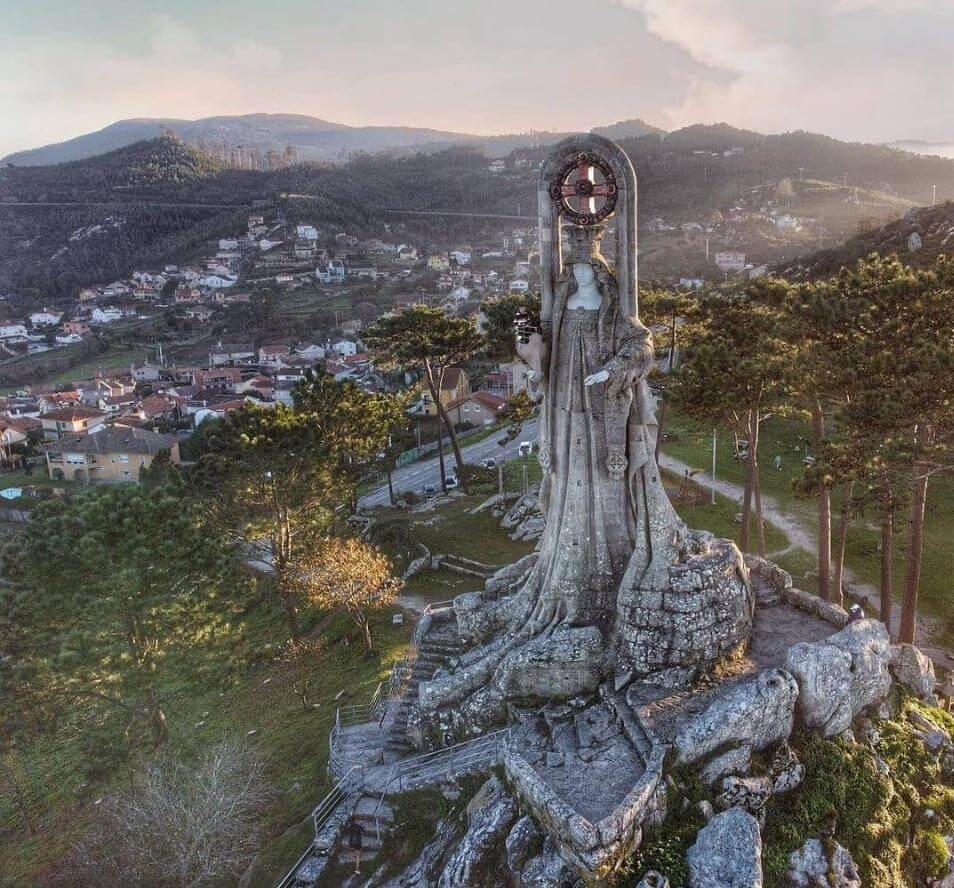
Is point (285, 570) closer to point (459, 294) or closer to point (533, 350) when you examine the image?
point (533, 350)

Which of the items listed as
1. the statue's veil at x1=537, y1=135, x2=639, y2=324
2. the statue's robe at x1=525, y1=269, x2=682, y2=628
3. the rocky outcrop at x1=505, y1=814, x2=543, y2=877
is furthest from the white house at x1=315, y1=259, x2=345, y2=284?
the rocky outcrop at x1=505, y1=814, x2=543, y2=877

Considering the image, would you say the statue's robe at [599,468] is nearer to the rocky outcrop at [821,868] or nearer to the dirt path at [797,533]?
the rocky outcrop at [821,868]

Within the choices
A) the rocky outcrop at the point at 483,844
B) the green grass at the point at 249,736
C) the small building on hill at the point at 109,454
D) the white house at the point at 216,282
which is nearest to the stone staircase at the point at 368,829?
the green grass at the point at 249,736

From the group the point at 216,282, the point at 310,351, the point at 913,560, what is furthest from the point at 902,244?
the point at 216,282

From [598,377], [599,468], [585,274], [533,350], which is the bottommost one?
[599,468]

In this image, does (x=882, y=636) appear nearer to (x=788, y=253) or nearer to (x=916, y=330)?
(x=916, y=330)

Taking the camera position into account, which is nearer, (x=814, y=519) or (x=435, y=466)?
(x=814, y=519)

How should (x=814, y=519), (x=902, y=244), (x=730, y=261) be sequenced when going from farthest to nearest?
(x=730, y=261)
(x=902, y=244)
(x=814, y=519)

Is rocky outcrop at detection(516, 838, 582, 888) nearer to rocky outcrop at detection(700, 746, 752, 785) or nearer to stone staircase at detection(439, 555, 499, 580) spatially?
rocky outcrop at detection(700, 746, 752, 785)
